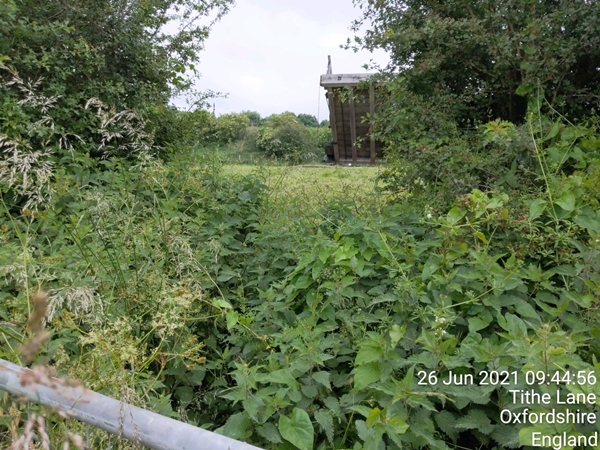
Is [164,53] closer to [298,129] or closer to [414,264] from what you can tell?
[414,264]

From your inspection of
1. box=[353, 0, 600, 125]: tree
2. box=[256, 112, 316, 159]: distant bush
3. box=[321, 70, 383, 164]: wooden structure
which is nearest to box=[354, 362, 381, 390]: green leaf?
box=[353, 0, 600, 125]: tree

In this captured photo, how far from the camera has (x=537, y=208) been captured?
217cm

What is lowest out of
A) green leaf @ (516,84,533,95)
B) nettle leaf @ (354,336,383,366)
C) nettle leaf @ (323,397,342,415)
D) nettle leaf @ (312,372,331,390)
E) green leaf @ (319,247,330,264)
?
nettle leaf @ (323,397,342,415)

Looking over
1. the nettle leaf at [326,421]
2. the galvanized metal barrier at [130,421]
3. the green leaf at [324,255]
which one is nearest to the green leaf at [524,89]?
the green leaf at [324,255]

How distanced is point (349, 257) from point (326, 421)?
33.6 inches

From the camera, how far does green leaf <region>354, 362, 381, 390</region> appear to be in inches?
61.4

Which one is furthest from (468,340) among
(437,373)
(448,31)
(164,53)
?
(164,53)

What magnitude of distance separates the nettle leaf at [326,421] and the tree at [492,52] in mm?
2521

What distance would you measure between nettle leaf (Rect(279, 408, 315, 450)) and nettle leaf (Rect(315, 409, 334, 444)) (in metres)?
0.07

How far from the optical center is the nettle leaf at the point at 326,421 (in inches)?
59.5

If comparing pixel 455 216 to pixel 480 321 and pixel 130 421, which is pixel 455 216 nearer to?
pixel 480 321

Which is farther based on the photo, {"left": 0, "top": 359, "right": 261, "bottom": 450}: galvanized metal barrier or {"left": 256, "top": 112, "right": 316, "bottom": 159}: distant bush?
{"left": 256, "top": 112, "right": 316, "bottom": 159}: distant bush

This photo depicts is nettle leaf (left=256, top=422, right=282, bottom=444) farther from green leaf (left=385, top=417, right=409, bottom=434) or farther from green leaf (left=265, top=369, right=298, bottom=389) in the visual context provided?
green leaf (left=385, top=417, right=409, bottom=434)

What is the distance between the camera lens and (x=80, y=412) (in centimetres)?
91
